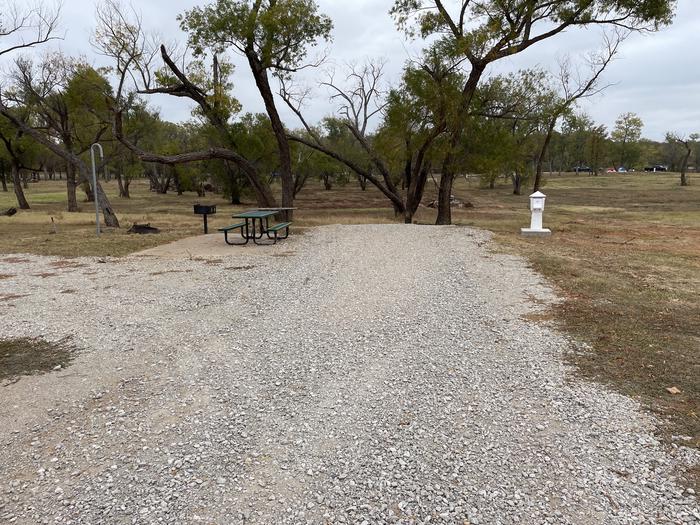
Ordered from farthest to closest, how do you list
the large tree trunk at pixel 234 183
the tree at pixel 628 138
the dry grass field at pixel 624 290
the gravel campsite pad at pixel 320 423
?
the tree at pixel 628 138 → the large tree trunk at pixel 234 183 → the dry grass field at pixel 624 290 → the gravel campsite pad at pixel 320 423

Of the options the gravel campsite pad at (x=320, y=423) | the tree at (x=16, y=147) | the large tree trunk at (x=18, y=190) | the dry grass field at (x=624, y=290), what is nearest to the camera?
the gravel campsite pad at (x=320, y=423)

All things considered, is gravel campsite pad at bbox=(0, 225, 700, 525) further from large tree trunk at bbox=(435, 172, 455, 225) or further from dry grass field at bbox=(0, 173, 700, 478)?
large tree trunk at bbox=(435, 172, 455, 225)

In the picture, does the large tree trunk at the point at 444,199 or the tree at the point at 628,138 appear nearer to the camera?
the large tree trunk at the point at 444,199

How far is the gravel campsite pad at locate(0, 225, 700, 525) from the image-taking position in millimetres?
2326

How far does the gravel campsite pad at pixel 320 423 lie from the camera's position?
2.33 meters

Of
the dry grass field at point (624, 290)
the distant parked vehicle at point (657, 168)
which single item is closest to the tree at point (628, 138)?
the distant parked vehicle at point (657, 168)

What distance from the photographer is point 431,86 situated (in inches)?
650

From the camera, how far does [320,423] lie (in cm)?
305

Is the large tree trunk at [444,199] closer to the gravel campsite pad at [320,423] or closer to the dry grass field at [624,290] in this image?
the dry grass field at [624,290]

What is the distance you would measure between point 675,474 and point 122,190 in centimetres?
4240

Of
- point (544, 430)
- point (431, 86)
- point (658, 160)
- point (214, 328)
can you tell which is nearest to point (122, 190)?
point (431, 86)

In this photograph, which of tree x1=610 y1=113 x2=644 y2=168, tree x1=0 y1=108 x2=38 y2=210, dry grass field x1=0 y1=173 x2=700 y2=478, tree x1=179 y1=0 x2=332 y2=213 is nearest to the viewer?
dry grass field x1=0 y1=173 x2=700 y2=478

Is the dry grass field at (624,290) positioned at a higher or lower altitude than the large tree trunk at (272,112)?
lower

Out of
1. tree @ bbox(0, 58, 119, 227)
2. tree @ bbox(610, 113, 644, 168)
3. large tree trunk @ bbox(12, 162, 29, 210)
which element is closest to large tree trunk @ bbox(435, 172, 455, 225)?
tree @ bbox(0, 58, 119, 227)
